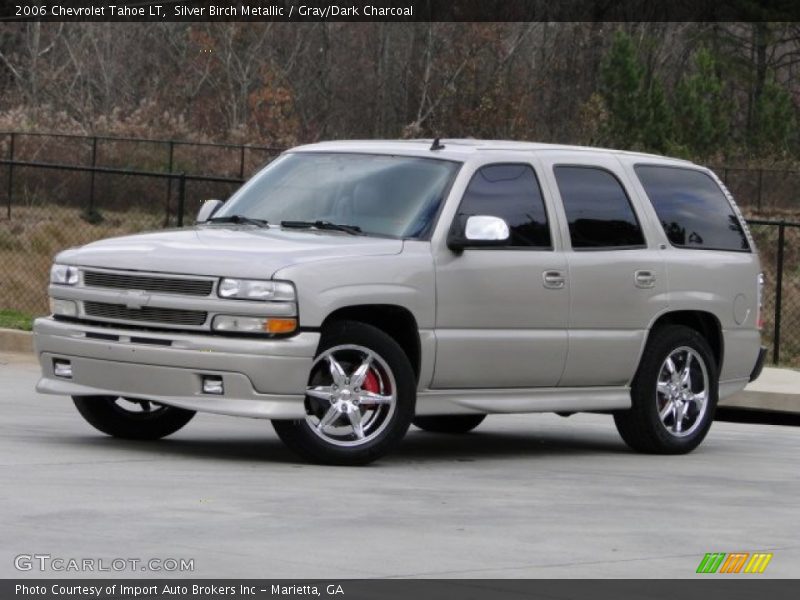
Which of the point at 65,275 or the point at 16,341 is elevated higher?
the point at 65,275

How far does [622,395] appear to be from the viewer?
12.5 meters

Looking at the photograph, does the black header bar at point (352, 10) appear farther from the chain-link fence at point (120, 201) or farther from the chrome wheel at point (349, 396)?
the chrome wheel at point (349, 396)

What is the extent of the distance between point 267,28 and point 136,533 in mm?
46517

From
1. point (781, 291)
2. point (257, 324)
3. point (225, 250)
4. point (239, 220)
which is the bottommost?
point (781, 291)

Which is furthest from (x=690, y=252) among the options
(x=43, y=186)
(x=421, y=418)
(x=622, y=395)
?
(x=43, y=186)

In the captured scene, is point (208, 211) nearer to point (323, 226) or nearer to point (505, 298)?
point (323, 226)

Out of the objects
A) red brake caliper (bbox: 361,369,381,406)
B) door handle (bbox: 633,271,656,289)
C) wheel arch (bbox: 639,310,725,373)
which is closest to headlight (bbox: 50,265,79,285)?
red brake caliper (bbox: 361,369,381,406)

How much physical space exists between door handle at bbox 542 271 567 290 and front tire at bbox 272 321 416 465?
1.28 meters

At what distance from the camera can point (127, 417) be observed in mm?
12055

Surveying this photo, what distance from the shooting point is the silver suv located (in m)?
10.7

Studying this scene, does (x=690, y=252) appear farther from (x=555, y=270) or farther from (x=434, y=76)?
(x=434, y=76)

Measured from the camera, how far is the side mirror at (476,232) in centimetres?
1141

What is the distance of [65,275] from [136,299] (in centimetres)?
72

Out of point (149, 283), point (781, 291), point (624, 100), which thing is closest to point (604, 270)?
point (149, 283)
